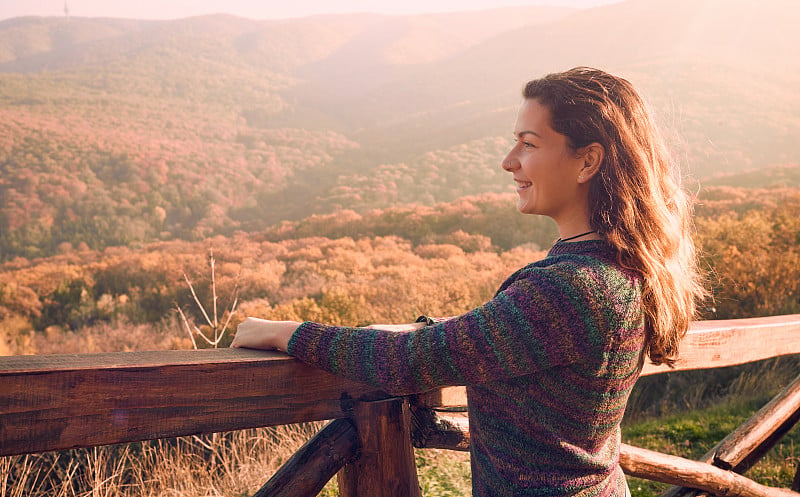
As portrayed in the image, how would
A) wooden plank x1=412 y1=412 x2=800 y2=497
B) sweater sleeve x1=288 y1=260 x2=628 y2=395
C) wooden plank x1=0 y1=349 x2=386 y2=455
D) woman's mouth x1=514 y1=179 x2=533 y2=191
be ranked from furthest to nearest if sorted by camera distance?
wooden plank x1=412 y1=412 x2=800 y2=497, woman's mouth x1=514 y1=179 x2=533 y2=191, sweater sleeve x1=288 y1=260 x2=628 y2=395, wooden plank x1=0 y1=349 x2=386 y2=455

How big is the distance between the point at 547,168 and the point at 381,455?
709 millimetres

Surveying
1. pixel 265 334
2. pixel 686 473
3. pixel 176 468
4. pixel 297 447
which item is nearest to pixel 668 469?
pixel 686 473

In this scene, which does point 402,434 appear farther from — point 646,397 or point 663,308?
point 646,397

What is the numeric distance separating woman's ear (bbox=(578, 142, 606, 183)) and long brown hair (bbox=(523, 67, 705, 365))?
0.01 metres

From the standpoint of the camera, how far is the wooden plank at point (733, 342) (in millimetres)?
1855

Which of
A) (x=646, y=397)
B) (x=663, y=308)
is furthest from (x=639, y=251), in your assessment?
(x=646, y=397)

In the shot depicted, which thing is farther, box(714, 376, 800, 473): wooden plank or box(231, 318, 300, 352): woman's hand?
box(714, 376, 800, 473): wooden plank

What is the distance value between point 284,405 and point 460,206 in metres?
11.1

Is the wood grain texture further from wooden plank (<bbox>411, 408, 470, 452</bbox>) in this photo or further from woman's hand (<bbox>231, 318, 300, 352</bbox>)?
woman's hand (<bbox>231, 318, 300, 352</bbox>)

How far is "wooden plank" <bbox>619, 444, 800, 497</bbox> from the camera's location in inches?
74.2

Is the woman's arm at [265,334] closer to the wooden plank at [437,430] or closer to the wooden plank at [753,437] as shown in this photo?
the wooden plank at [437,430]

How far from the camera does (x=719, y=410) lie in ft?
16.2

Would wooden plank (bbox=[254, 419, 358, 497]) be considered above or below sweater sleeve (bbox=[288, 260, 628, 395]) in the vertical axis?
below

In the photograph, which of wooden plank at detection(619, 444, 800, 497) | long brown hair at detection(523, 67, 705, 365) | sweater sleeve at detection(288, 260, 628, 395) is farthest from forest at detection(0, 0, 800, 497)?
sweater sleeve at detection(288, 260, 628, 395)
